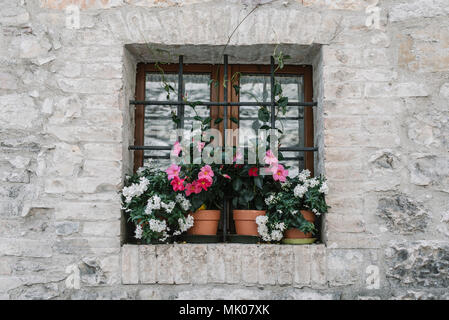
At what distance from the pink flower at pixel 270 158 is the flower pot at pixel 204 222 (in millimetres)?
423

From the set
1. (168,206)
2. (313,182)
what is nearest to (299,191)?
(313,182)

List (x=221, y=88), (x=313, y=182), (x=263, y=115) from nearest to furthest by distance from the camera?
(x=313, y=182)
(x=263, y=115)
(x=221, y=88)

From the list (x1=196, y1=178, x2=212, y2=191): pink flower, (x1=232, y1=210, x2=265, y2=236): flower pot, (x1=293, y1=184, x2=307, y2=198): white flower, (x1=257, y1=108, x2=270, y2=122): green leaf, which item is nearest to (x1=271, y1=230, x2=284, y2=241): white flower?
(x1=232, y1=210, x2=265, y2=236): flower pot

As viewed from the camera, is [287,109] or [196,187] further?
[287,109]

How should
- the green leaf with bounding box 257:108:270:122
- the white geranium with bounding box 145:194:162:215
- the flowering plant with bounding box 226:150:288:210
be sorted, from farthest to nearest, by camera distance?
the green leaf with bounding box 257:108:270:122, the flowering plant with bounding box 226:150:288:210, the white geranium with bounding box 145:194:162:215

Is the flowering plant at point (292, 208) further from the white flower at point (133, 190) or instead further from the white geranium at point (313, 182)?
the white flower at point (133, 190)

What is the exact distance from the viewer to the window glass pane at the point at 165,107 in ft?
9.29

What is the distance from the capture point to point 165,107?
287 centimetres

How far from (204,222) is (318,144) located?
857mm

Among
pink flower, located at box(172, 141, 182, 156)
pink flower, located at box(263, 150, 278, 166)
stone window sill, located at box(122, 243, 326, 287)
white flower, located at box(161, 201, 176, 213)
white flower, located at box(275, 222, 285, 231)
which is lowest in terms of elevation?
stone window sill, located at box(122, 243, 326, 287)

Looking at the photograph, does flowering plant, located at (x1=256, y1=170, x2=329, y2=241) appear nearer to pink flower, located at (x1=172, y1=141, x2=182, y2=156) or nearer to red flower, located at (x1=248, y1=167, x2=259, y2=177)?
red flower, located at (x1=248, y1=167, x2=259, y2=177)

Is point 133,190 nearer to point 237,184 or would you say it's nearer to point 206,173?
point 206,173

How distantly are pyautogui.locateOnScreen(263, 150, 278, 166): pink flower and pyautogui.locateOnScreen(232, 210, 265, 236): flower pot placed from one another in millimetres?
298

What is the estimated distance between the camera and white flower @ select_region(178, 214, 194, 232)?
7.93 feet
